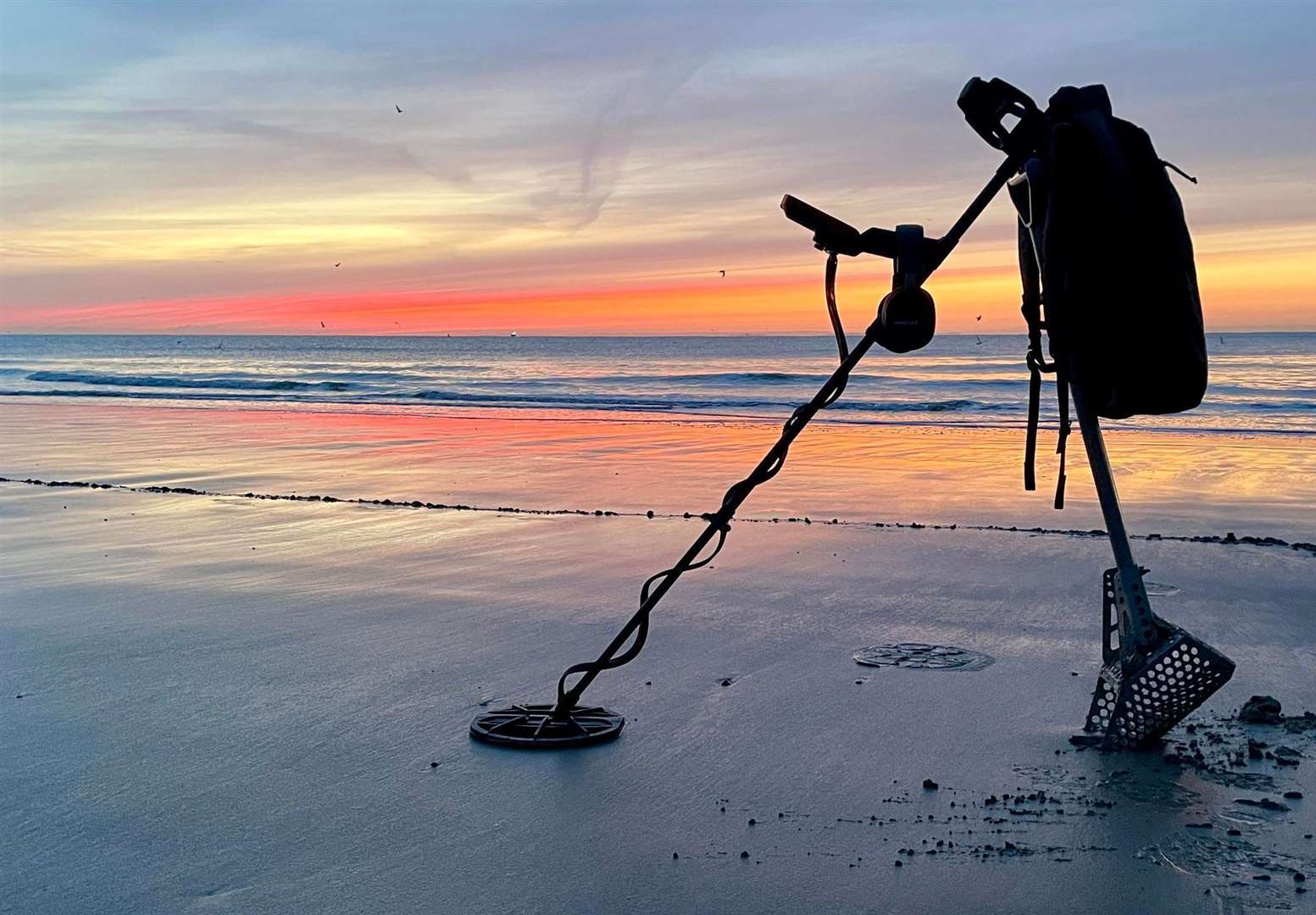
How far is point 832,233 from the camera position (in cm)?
338

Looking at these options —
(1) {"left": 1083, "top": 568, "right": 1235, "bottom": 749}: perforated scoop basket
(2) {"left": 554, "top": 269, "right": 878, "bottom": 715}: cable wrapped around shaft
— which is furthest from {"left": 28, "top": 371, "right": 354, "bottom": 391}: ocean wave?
(1) {"left": 1083, "top": 568, "right": 1235, "bottom": 749}: perforated scoop basket

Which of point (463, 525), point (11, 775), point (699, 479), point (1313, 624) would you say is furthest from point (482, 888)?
point (699, 479)

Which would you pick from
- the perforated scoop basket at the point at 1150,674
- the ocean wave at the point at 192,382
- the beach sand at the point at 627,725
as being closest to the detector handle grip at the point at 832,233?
→ the perforated scoop basket at the point at 1150,674

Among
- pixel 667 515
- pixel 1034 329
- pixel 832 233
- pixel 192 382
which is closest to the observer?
pixel 832 233

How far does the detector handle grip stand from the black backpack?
0.46 meters

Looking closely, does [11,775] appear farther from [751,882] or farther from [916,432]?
[916,432]

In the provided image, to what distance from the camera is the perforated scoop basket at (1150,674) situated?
3688mm

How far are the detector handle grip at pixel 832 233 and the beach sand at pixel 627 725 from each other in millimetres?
1574

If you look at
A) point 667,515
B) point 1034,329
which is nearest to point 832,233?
point 1034,329

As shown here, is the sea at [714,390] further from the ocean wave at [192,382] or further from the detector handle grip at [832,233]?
the detector handle grip at [832,233]

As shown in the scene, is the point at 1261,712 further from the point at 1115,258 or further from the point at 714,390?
the point at 714,390

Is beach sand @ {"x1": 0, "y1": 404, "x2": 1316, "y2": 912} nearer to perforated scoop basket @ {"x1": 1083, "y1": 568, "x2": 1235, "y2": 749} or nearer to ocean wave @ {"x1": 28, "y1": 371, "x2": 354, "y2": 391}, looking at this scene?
perforated scoop basket @ {"x1": 1083, "y1": 568, "x2": 1235, "y2": 749}

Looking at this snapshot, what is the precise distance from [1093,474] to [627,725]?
5.77ft

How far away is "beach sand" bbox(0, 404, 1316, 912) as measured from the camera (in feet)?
10.3
